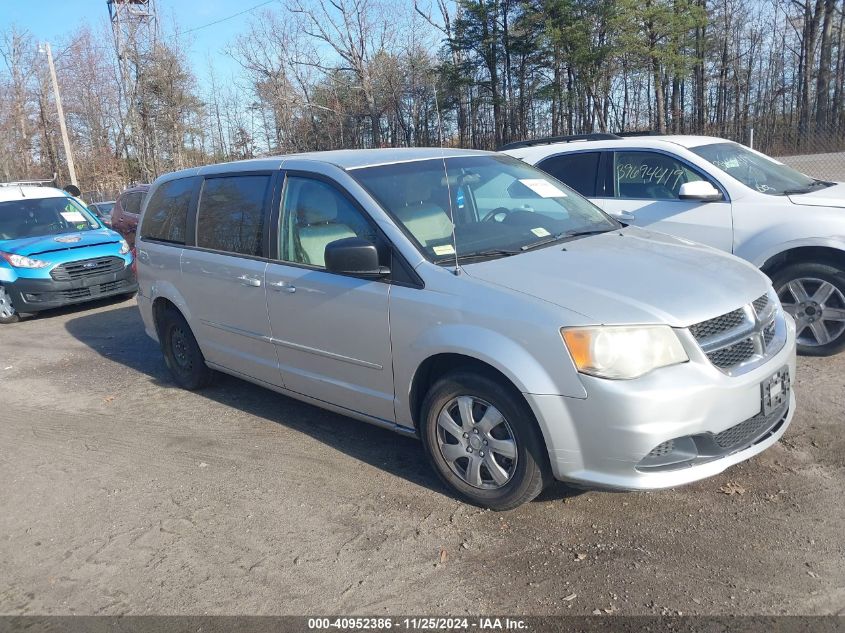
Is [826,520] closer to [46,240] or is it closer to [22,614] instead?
[22,614]

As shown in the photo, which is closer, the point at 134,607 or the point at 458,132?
the point at 134,607

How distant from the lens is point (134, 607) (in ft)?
10.2

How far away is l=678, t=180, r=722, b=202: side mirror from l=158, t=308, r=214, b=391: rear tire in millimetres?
4265

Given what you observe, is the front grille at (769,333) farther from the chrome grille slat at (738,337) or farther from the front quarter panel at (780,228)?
the front quarter panel at (780,228)

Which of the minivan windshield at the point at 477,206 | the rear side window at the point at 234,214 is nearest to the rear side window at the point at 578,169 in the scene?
the minivan windshield at the point at 477,206

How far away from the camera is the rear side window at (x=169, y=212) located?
5680 mm

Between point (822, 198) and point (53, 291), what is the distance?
942cm

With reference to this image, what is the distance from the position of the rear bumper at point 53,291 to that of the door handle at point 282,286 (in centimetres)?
613

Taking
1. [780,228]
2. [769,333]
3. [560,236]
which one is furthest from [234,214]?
[780,228]

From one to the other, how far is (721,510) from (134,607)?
2.84 m

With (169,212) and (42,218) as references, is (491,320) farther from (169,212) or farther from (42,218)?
(42,218)

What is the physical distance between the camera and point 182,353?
19.8 feet

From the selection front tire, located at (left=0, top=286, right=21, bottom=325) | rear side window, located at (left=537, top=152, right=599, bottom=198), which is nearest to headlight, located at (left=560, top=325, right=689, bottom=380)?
rear side window, located at (left=537, top=152, right=599, bottom=198)

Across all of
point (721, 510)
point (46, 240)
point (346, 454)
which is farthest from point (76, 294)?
point (721, 510)
